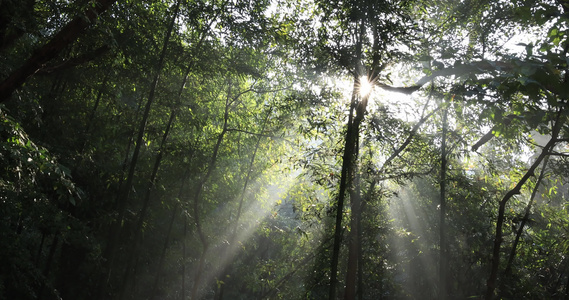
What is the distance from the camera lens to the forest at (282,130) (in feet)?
7.96

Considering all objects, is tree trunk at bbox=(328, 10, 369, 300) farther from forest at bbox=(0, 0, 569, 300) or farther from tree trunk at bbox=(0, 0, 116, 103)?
tree trunk at bbox=(0, 0, 116, 103)

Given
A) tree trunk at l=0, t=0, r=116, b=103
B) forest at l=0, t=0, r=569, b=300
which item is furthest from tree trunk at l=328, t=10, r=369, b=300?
tree trunk at l=0, t=0, r=116, b=103

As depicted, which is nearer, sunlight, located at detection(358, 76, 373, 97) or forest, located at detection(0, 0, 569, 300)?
forest, located at detection(0, 0, 569, 300)

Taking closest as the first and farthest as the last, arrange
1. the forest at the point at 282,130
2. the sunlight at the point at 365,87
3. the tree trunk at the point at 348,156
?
1. the forest at the point at 282,130
2. the tree trunk at the point at 348,156
3. the sunlight at the point at 365,87

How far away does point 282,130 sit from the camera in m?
6.54

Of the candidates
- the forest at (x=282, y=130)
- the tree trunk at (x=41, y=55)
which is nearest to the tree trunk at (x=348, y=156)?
the forest at (x=282, y=130)

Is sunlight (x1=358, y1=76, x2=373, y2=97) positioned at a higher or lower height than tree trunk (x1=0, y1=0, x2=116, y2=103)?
higher

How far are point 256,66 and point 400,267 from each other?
8679 millimetres

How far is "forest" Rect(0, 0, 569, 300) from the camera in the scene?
243 centimetres

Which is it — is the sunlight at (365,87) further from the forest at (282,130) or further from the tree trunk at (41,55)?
the tree trunk at (41,55)

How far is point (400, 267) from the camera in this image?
1243cm

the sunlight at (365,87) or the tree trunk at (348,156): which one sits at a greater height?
the sunlight at (365,87)

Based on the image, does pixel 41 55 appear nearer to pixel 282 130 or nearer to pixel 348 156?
pixel 348 156

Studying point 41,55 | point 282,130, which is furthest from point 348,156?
point 282,130
